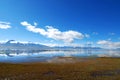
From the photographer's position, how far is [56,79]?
32.4 meters

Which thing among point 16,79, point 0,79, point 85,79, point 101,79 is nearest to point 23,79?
point 16,79

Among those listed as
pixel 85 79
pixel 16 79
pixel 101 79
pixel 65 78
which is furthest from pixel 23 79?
pixel 101 79

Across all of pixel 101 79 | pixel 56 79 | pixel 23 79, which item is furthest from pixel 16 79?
pixel 101 79

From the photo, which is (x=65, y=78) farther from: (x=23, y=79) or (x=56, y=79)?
(x=23, y=79)

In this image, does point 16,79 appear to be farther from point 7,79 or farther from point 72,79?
point 72,79

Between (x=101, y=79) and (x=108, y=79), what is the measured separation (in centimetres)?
111

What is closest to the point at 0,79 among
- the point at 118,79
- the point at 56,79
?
the point at 56,79

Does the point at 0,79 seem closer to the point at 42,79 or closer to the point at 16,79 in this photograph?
the point at 16,79

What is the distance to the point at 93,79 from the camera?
32.3 m

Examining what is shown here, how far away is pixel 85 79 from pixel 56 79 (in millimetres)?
4660

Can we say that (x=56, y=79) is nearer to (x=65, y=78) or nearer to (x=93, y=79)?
(x=65, y=78)

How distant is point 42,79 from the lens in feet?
106

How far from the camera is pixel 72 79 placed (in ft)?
105

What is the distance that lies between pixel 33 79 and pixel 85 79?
831 centimetres
